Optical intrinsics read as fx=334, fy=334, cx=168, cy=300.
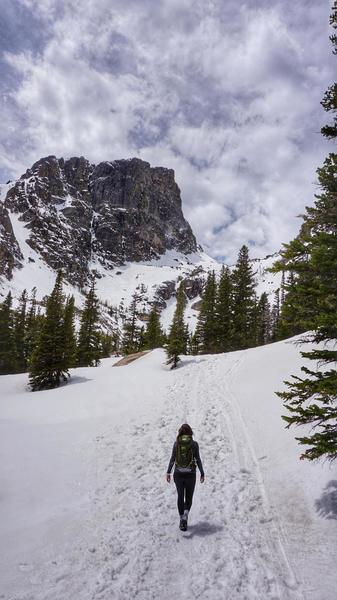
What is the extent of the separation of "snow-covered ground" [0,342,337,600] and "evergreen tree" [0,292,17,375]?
31443mm

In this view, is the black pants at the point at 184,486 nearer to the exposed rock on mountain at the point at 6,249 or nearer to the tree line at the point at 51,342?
the tree line at the point at 51,342

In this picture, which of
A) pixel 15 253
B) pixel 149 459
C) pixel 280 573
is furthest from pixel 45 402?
pixel 15 253

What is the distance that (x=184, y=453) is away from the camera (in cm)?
718

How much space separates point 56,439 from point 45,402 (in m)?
7.07

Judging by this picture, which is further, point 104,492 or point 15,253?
point 15,253

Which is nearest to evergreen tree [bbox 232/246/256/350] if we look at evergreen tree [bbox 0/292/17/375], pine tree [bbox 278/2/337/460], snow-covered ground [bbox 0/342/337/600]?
snow-covered ground [bbox 0/342/337/600]

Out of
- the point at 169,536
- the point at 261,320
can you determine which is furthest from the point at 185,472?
the point at 261,320

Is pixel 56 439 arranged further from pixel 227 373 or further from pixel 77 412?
pixel 227 373

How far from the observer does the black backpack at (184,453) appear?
23.4 ft

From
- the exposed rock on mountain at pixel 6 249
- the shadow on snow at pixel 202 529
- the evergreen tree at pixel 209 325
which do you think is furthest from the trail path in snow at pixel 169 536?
the exposed rock on mountain at pixel 6 249

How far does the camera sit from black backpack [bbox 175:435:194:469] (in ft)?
23.4

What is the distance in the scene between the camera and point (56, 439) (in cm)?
1271

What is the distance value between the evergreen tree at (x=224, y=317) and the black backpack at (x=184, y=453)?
3373 cm

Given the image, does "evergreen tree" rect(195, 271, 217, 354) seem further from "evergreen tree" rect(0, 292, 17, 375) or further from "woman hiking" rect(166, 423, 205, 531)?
"woman hiking" rect(166, 423, 205, 531)
